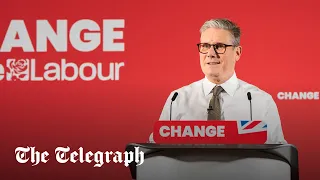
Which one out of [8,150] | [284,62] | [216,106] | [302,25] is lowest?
[8,150]

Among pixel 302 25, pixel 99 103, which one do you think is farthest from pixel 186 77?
pixel 302 25

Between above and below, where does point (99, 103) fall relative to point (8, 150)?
above

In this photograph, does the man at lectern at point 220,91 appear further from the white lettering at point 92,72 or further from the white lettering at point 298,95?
the white lettering at point 92,72

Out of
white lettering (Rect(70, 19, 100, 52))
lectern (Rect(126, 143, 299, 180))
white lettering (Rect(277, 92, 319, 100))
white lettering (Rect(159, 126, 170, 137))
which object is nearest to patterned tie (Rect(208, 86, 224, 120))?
white lettering (Rect(159, 126, 170, 137))

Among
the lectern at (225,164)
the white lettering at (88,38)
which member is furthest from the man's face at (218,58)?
the lectern at (225,164)

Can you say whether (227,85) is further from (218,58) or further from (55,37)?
(55,37)

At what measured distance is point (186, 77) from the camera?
4121 millimetres

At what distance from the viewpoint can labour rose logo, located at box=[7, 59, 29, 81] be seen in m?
4.21

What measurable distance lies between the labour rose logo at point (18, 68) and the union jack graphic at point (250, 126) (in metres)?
1.58

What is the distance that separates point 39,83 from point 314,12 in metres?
2.04

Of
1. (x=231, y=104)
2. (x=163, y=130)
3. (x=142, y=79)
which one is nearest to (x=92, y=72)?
(x=142, y=79)

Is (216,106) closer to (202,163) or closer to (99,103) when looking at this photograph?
(99,103)

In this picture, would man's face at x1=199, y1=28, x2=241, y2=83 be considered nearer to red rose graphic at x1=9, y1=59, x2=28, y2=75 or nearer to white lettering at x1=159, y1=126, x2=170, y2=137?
white lettering at x1=159, y1=126, x2=170, y2=137

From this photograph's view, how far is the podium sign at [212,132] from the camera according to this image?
3746 mm
